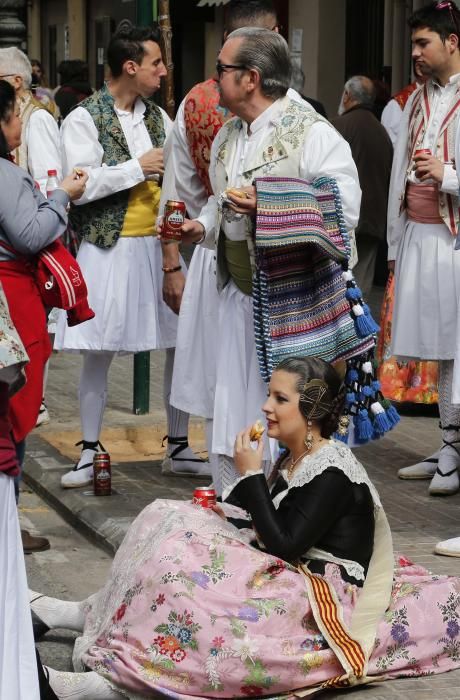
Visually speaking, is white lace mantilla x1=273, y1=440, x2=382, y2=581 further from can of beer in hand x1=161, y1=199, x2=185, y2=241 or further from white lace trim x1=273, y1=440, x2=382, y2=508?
can of beer in hand x1=161, y1=199, x2=185, y2=241

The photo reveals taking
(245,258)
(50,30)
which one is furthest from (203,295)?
(50,30)

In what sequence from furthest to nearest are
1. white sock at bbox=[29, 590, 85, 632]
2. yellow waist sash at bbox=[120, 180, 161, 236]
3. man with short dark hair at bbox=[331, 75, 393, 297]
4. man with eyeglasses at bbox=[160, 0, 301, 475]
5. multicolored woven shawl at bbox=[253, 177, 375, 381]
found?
man with short dark hair at bbox=[331, 75, 393, 297]
yellow waist sash at bbox=[120, 180, 161, 236]
man with eyeglasses at bbox=[160, 0, 301, 475]
multicolored woven shawl at bbox=[253, 177, 375, 381]
white sock at bbox=[29, 590, 85, 632]

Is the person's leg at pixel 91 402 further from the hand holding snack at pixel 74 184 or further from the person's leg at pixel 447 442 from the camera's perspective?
the hand holding snack at pixel 74 184

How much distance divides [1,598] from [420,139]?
3.97 metres

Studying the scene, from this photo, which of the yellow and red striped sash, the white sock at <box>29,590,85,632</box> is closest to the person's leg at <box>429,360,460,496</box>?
the white sock at <box>29,590,85,632</box>

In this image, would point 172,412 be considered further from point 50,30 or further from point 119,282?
point 50,30

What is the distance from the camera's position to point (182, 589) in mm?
4891

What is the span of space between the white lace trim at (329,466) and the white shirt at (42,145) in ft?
10.8

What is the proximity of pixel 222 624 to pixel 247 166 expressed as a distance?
1961 mm

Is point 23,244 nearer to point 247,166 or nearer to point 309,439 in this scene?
point 309,439

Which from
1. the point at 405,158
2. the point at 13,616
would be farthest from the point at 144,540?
the point at 405,158

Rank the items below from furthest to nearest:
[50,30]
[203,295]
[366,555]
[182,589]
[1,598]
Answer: [50,30]
[203,295]
[366,555]
[182,589]
[1,598]

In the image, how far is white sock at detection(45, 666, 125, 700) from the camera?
486cm

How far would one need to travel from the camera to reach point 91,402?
795cm
